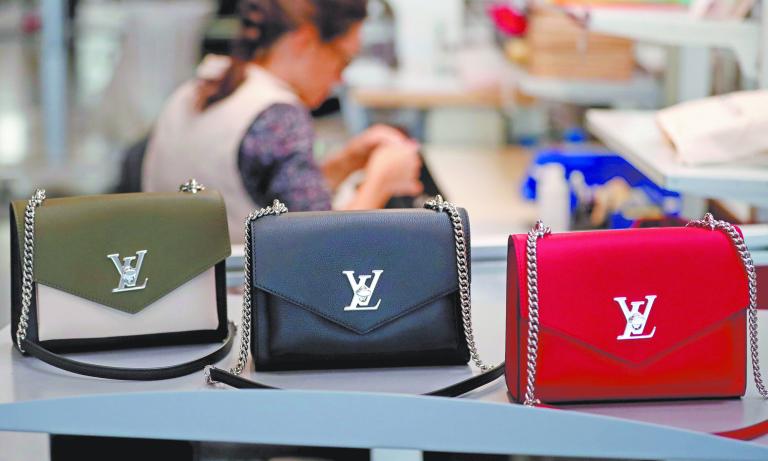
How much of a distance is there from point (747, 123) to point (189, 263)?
853 millimetres

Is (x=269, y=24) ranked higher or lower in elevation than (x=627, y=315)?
higher

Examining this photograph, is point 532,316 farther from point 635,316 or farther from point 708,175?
point 708,175

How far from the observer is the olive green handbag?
1132mm

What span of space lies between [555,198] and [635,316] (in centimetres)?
152

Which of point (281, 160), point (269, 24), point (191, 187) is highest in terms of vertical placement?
point (269, 24)

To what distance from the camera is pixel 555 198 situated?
8.27 feet

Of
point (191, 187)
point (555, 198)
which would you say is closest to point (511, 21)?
point (555, 198)

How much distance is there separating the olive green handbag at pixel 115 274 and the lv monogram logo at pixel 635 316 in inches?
16.4

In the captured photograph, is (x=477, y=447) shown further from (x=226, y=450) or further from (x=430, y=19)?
(x=430, y=19)

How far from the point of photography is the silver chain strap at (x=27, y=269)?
3.70 ft

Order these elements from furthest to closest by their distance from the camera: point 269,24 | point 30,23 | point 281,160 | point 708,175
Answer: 1. point 30,23
2. point 269,24
3. point 281,160
4. point 708,175

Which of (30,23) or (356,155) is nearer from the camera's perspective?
(356,155)

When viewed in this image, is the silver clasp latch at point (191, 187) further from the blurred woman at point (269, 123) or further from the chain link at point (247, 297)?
the blurred woman at point (269, 123)

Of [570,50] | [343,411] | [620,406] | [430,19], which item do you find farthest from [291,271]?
[430,19]
